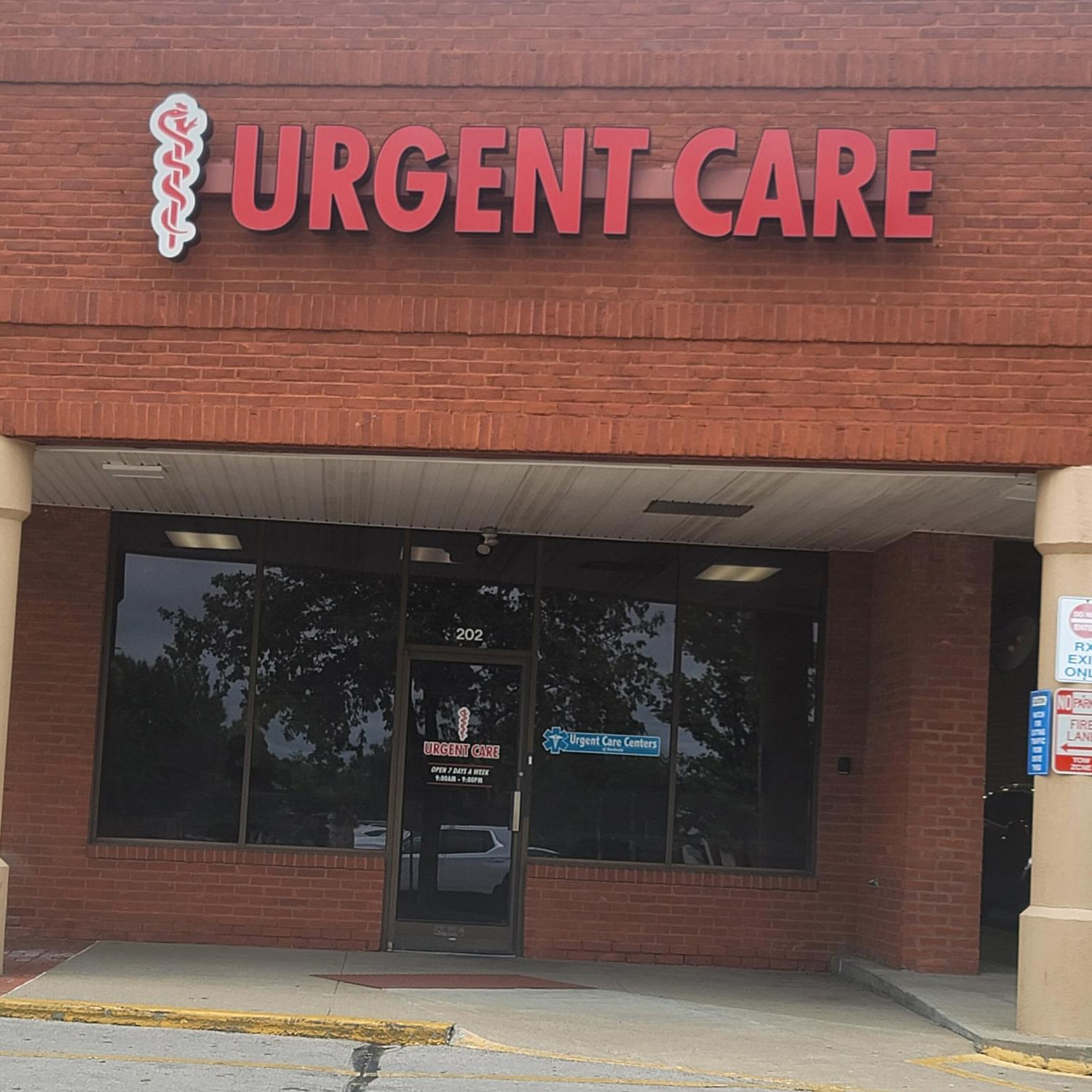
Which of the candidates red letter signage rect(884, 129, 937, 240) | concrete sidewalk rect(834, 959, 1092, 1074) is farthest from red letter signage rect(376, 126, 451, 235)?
concrete sidewalk rect(834, 959, 1092, 1074)

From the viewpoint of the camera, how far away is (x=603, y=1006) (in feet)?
38.3

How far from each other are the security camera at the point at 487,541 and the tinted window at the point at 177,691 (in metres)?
2.06

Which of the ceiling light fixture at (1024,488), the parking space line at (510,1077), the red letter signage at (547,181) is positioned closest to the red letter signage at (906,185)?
the ceiling light fixture at (1024,488)

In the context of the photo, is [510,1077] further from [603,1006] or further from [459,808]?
[459,808]

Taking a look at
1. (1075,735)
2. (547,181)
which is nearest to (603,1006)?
(1075,735)

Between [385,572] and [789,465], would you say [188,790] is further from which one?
[789,465]

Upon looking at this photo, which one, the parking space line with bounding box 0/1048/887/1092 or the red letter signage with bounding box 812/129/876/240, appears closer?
the parking space line with bounding box 0/1048/887/1092

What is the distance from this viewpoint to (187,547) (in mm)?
14633

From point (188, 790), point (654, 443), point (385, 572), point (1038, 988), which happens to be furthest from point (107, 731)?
point (1038, 988)

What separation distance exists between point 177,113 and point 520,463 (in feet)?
11.2

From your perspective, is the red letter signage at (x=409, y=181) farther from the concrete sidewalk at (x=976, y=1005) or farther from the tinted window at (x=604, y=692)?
the concrete sidewalk at (x=976, y=1005)

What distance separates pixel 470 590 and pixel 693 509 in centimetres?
248

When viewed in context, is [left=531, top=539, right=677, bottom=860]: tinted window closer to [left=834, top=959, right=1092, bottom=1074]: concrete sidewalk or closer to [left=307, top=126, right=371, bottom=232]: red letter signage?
[left=834, top=959, right=1092, bottom=1074]: concrete sidewalk

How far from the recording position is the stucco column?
1061cm
